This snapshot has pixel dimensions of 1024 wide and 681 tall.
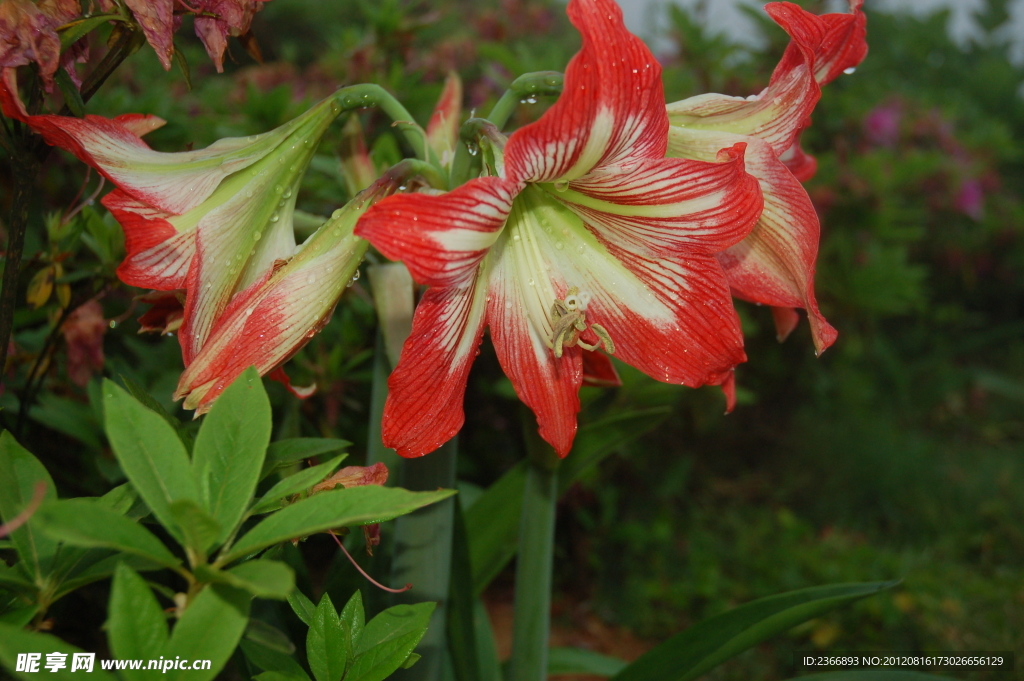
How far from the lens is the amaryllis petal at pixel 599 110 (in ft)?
1.82

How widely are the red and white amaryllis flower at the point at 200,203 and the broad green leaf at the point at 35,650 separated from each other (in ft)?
0.99

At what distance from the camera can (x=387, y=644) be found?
52 cm

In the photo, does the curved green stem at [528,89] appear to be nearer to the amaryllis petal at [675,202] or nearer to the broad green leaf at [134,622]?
the amaryllis petal at [675,202]

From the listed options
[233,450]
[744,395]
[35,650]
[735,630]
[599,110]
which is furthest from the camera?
[744,395]

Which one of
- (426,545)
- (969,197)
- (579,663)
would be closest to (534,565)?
(426,545)

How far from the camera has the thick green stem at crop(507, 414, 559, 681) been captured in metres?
0.88

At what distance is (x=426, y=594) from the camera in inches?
29.2

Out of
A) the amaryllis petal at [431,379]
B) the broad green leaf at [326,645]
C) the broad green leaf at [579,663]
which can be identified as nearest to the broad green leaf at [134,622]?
the broad green leaf at [326,645]

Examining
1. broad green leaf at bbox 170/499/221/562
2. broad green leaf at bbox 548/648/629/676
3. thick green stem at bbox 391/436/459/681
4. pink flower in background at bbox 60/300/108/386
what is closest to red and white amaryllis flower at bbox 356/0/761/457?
thick green stem at bbox 391/436/459/681

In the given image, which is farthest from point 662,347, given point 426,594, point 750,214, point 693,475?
point 693,475

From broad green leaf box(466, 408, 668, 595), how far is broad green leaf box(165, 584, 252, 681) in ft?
2.16

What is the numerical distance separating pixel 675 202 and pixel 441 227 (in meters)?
0.23

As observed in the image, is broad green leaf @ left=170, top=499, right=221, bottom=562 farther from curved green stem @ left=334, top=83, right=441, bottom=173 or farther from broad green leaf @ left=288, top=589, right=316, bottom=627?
curved green stem @ left=334, top=83, right=441, bottom=173

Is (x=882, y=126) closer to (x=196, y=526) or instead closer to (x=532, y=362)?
(x=532, y=362)
